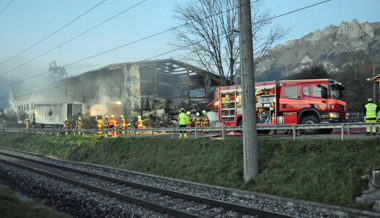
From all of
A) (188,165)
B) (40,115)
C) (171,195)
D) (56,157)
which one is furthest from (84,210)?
(40,115)

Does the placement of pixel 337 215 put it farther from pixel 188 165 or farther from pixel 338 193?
pixel 188 165

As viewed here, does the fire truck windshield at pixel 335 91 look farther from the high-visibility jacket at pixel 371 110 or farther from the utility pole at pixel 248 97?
the utility pole at pixel 248 97

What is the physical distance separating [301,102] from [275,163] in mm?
5900

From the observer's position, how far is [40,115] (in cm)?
4284

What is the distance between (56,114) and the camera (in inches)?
1506

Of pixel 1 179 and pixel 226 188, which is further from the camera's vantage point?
pixel 1 179

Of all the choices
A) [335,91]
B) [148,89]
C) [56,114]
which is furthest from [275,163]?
[56,114]

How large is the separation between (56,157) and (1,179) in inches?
308

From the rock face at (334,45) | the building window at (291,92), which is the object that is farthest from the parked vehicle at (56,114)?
the rock face at (334,45)

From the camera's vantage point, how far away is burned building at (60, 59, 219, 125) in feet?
122

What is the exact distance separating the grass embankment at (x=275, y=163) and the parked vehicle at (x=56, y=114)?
21459 mm

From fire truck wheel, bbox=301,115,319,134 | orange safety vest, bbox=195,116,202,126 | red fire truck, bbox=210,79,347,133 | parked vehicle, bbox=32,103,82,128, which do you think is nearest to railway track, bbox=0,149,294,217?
fire truck wheel, bbox=301,115,319,134

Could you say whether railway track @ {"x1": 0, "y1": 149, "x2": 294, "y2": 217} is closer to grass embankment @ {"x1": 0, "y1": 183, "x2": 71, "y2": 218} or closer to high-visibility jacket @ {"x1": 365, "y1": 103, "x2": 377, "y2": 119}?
grass embankment @ {"x1": 0, "y1": 183, "x2": 71, "y2": 218}

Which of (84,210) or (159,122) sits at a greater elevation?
(159,122)
